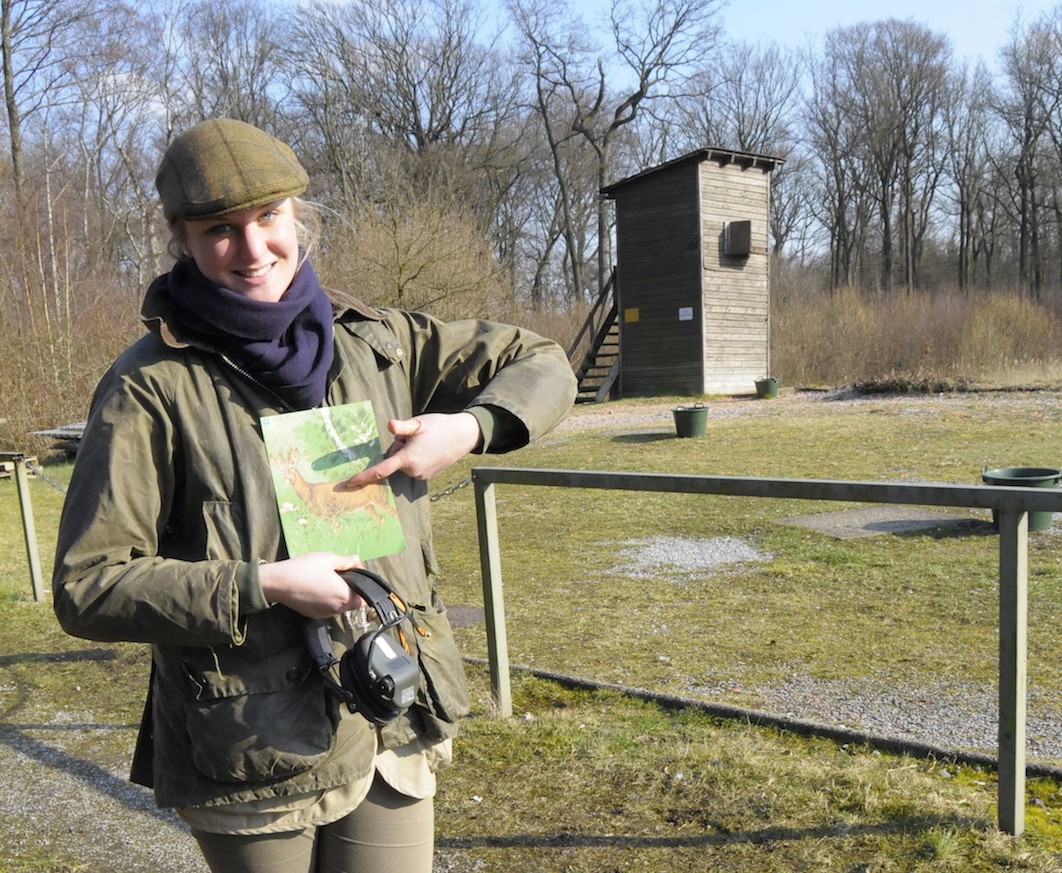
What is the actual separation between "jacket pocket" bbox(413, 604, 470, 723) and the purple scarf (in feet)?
1.51

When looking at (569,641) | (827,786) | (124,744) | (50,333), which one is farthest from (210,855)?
(50,333)

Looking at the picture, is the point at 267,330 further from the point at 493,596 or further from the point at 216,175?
the point at 493,596

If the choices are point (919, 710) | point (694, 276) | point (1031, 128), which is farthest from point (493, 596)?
point (1031, 128)

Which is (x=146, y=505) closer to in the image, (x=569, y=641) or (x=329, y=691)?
(x=329, y=691)

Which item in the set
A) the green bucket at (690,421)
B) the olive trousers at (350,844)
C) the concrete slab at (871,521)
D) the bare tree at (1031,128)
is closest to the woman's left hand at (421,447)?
the olive trousers at (350,844)

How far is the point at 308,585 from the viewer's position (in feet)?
4.92

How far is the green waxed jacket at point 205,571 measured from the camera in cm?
148

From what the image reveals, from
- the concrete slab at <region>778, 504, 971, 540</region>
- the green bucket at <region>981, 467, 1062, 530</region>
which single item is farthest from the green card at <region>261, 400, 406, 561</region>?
the concrete slab at <region>778, 504, 971, 540</region>

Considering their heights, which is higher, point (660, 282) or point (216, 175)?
point (660, 282)

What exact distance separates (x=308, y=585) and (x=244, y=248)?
55cm

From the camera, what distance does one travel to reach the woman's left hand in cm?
161

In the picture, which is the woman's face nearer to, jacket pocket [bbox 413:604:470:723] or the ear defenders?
the ear defenders

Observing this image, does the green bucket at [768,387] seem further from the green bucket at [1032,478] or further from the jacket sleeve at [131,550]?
the jacket sleeve at [131,550]

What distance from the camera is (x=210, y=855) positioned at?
170 centimetres
